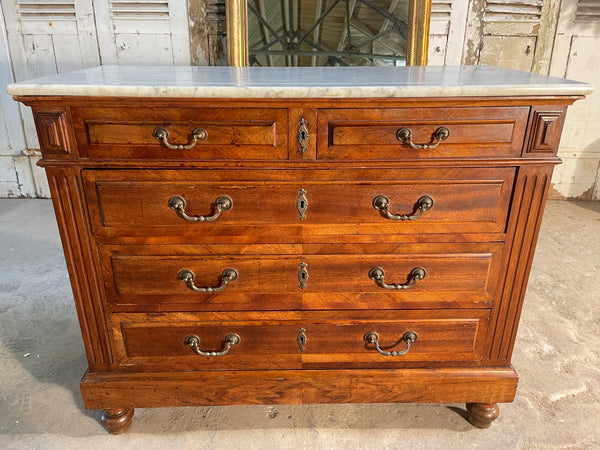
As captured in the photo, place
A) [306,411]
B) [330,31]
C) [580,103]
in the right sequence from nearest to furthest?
[306,411]
[330,31]
[580,103]

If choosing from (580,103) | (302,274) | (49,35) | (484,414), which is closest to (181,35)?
(49,35)

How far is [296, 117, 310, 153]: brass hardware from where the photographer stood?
119 cm

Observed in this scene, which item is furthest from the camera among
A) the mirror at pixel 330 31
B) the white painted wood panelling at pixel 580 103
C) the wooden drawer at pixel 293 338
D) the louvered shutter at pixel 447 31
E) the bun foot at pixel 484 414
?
the white painted wood panelling at pixel 580 103

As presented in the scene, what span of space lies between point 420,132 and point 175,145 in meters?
A: 0.67

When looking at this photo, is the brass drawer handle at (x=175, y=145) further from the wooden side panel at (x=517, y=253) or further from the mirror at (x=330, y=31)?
the mirror at (x=330, y=31)

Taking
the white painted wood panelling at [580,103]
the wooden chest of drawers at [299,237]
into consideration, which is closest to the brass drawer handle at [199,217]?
the wooden chest of drawers at [299,237]

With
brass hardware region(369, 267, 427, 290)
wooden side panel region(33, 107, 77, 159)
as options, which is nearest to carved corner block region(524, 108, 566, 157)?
brass hardware region(369, 267, 427, 290)

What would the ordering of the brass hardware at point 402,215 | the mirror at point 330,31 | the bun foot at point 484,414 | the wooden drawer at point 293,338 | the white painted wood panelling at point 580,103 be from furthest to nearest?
1. the white painted wood panelling at point 580,103
2. the mirror at point 330,31
3. the bun foot at point 484,414
4. the wooden drawer at point 293,338
5. the brass hardware at point 402,215

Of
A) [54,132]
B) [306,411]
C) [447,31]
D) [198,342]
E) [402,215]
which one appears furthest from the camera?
[447,31]

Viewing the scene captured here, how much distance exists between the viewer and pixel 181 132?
1.20 meters

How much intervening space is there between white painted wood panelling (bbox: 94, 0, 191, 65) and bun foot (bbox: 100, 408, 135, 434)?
7.66ft

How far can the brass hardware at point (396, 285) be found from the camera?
1343 mm

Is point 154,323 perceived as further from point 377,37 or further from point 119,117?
point 377,37

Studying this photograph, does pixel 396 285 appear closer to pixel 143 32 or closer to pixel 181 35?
pixel 181 35
